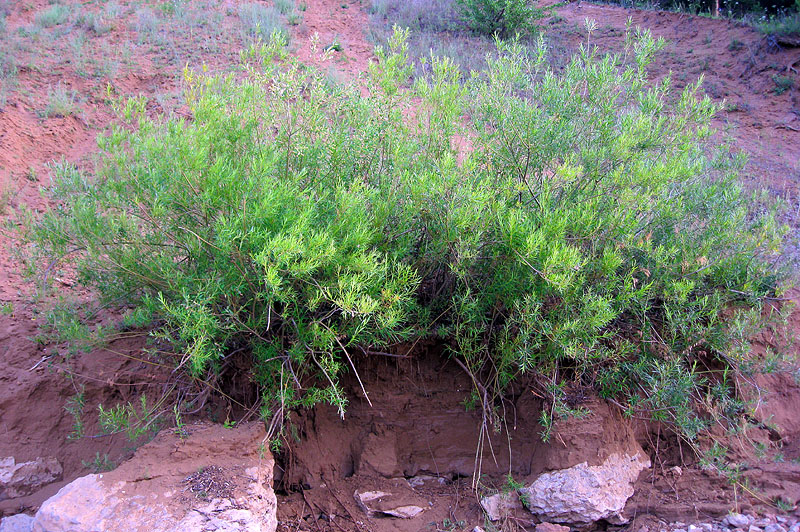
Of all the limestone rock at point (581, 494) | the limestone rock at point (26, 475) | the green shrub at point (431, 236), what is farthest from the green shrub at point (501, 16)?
the limestone rock at point (26, 475)

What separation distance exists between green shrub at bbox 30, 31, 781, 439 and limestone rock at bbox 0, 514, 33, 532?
151 centimetres

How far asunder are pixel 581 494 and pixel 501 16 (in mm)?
11553

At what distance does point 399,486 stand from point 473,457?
661 millimetres

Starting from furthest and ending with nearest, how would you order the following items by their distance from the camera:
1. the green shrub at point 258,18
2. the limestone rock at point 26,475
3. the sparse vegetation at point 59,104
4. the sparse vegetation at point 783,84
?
the green shrub at point 258,18, the sparse vegetation at point 783,84, the sparse vegetation at point 59,104, the limestone rock at point 26,475

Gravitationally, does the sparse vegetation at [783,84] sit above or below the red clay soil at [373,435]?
above

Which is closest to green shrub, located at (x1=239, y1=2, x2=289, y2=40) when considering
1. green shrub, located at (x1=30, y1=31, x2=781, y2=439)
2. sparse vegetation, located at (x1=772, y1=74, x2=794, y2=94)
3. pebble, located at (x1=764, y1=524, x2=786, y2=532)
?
green shrub, located at (x1=30, y1=31, x2=781, y2=439)

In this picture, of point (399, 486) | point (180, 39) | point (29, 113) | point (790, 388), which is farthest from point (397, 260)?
point (180, 39)

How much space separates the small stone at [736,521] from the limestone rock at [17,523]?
482 cm

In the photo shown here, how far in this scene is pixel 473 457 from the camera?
199 inches

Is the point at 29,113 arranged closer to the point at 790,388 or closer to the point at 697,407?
the point at 697,407

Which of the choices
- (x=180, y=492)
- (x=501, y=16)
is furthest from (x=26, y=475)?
(x=501, y=16)

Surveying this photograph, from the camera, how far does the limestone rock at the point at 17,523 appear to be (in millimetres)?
4117

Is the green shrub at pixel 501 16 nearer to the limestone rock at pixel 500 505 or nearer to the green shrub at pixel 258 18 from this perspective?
the green shrub at pixel 258 18

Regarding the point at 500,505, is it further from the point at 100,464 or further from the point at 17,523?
the point at 17,523
